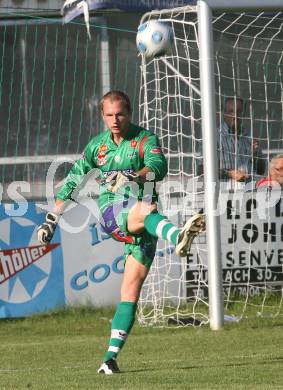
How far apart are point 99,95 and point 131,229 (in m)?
6.42

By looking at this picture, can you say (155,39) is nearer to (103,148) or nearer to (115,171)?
(103,148)

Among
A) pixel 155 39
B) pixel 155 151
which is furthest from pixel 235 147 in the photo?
pixel 155 151

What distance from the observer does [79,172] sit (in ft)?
27.5

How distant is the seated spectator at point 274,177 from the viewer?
12.5 metres

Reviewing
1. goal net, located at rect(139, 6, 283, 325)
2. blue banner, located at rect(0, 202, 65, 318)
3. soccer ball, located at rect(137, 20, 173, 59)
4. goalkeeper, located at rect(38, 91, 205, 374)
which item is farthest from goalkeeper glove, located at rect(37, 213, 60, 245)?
blue banner, located at rect(0, 202, 65, 318)

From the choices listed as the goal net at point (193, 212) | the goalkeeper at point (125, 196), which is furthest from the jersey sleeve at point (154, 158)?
the goal net at point (193, 212)

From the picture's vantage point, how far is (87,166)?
27.5 feet

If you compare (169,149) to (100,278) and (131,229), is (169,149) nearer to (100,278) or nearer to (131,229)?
(100,278)

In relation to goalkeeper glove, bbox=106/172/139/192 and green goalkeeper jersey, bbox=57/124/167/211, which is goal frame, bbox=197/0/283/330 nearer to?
green goalkeeper jersey, bbox=57/124/167/211

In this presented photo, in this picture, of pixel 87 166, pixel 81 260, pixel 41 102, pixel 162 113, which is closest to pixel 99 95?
pixel 41 102

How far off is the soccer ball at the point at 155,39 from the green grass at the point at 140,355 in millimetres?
2729

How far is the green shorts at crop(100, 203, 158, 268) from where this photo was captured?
320 inches

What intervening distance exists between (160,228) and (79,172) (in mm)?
956

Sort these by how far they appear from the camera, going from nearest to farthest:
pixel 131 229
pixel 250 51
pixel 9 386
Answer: pixel 9 386
pixel 131 229
pixel 250 51
